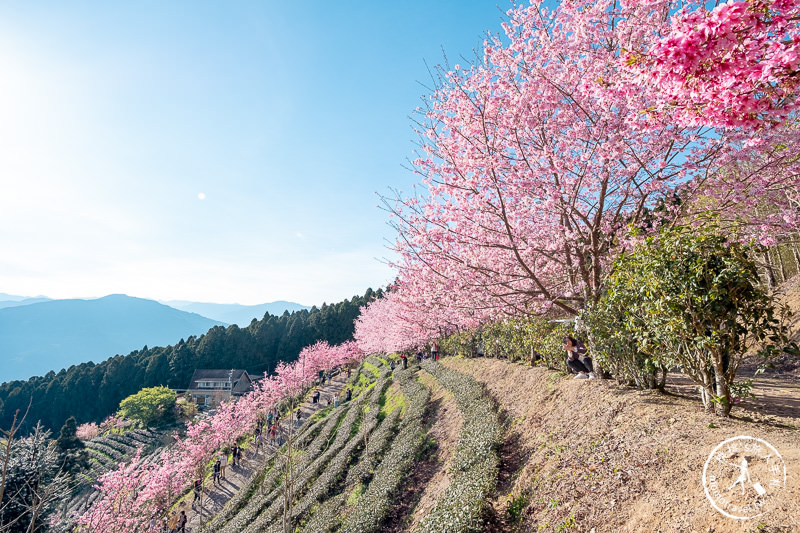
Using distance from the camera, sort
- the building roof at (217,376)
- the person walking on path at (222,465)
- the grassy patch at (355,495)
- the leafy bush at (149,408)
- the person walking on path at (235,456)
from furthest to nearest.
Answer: the building roof at (217,376)
the leafy bush at (149,408)
the person walking on path at (235,456)
the person walking on path at (222,465)
the grassy patch at (355,495)

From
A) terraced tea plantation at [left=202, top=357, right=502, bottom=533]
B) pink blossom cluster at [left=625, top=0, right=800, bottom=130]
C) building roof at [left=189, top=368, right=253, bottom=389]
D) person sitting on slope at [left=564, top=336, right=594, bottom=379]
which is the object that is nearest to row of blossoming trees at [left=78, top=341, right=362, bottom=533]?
terraced tea plantation at [left=202, top=357, right=502, bottom=533]

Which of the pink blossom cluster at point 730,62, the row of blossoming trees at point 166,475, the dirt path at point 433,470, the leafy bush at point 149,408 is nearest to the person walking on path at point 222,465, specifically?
the row of blossoming trees at point 166,475

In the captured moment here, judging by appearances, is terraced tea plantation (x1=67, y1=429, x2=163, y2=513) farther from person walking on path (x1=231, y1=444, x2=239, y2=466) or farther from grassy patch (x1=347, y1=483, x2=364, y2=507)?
grassy patch (x1=347, y1=483, x2=364, y2=507)

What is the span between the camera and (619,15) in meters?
6.32

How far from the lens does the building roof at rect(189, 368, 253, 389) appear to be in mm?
66250

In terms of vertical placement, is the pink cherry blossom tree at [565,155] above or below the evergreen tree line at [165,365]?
above

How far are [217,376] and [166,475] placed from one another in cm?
5125

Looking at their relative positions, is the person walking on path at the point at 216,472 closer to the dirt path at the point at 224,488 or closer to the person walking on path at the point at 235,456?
the dirt path at the point at 224,488

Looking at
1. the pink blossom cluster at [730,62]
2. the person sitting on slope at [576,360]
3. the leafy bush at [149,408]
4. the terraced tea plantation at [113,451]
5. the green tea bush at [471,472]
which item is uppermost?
the pink blossom cluster at [730,62]

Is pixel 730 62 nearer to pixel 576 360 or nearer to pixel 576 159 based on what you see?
pixel 576 159

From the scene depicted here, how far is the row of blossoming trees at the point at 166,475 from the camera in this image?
1764 cm

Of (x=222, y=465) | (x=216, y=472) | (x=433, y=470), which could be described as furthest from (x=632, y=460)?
(x=222, y=465)

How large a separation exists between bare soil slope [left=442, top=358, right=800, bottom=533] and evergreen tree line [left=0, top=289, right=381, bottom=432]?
198 feet

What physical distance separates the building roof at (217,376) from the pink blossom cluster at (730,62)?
7372 centimetres
